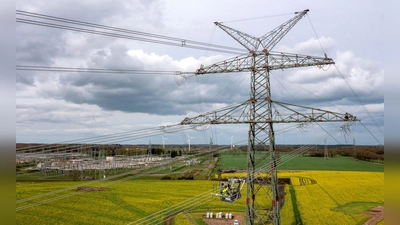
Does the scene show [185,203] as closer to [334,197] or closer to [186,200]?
[186,200]

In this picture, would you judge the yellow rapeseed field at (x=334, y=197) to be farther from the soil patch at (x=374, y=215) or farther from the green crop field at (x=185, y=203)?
the soil patch at (x=374, y=215)

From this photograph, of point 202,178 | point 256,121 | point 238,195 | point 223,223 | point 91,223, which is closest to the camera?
point 256,121

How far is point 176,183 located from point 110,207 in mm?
16313

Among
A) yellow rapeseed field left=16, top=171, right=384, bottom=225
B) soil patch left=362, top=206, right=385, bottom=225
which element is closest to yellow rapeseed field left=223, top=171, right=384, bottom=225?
yellow rapeseed field left=16, top=171, right=384, bottom=225

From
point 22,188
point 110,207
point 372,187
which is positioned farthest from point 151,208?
point 372,187

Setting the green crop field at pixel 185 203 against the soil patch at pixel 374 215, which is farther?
the green crop field at pixel 185 203

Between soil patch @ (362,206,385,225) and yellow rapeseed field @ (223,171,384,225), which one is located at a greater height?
yellow rapeseed field @ (223,171,384,225)

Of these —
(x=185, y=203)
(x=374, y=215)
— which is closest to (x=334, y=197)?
(x=374, y=215)

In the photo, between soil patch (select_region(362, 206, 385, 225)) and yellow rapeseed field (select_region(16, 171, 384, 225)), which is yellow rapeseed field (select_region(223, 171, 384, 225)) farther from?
soil patch (select_region(362, 206, 385, 225))

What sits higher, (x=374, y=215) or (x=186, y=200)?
(x=186, y=200)

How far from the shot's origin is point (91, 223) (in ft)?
97.1

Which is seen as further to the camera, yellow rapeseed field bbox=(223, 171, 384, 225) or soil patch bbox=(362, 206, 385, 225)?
yellow rapeseed field bbox=(223, 171, 384, 225)

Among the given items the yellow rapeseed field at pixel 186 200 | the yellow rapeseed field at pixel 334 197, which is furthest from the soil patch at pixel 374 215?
the yellow rapeseed field at pixel 186 200
